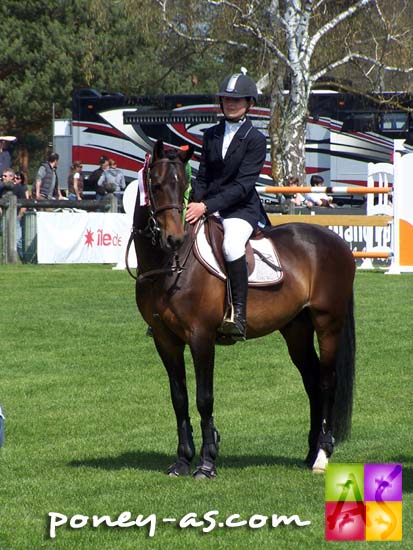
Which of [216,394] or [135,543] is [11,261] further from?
[135,543]

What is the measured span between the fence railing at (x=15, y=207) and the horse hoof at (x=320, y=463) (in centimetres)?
1725

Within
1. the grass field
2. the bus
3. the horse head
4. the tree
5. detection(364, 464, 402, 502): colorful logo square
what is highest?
the tree

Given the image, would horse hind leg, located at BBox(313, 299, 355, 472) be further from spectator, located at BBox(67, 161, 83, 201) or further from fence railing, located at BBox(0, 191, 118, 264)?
spectator, located at BBox(67, 161, 83, 201)

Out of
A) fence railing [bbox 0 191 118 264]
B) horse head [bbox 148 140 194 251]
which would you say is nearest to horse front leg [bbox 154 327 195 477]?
horse head [bbox 148 140 194 251]

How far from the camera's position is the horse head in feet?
24.1

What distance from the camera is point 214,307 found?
25.4 feet

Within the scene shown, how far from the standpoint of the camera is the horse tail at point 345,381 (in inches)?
335

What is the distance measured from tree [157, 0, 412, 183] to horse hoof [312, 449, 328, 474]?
80.0 feet

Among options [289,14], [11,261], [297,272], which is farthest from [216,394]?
[289,14]

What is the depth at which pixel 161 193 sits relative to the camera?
24.4 ft

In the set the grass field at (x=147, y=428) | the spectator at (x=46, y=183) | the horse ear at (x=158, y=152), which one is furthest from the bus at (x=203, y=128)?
the horse ear at (x=158, y=152)

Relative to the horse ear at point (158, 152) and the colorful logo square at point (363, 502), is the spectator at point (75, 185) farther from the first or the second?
the colorful logo square at point (363, 502)

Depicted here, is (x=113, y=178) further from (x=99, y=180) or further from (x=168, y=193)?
(x=168, y=193)

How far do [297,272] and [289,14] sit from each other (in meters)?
24.6
